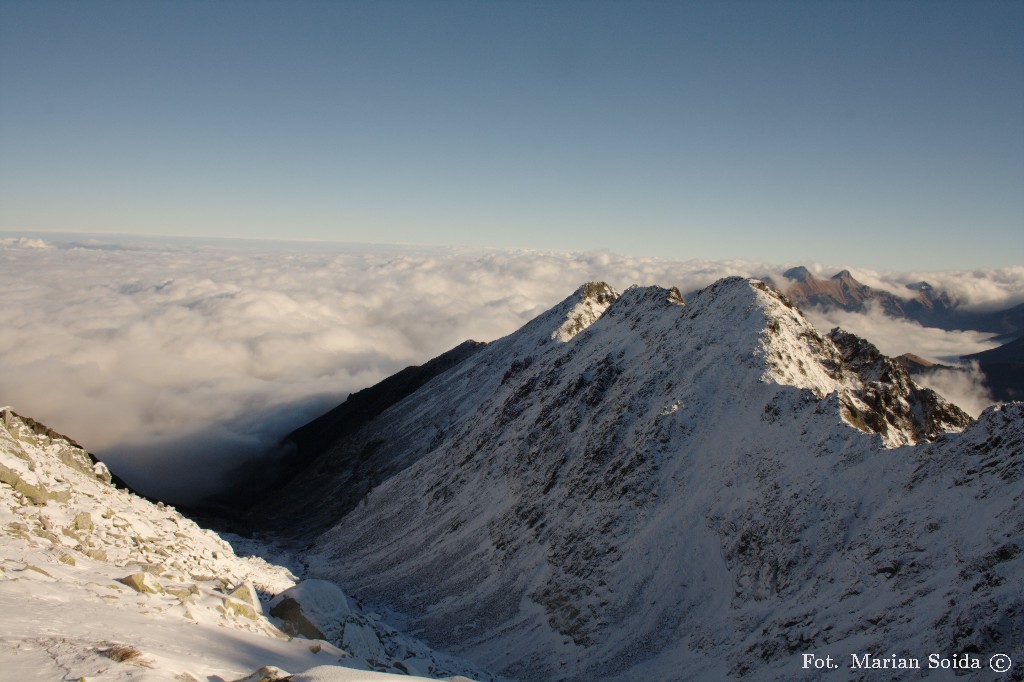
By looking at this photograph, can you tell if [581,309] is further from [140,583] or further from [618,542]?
[140,583]

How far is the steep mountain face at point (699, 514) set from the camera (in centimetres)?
3438

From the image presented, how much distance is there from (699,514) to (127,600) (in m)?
46.3

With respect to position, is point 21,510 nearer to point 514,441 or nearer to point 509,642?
point 509,642

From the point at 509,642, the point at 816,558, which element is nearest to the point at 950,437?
the point at 816,558

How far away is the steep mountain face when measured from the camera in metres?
34.4

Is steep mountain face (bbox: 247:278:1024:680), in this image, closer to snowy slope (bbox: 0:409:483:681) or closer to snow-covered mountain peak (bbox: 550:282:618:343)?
snow-covered mountain peak (bbox: 550:282:618:343)

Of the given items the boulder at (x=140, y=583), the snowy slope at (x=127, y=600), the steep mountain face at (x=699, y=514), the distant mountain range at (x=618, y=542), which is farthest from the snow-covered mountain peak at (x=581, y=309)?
the boulder at (x=140, y=583)

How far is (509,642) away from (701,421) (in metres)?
31.6

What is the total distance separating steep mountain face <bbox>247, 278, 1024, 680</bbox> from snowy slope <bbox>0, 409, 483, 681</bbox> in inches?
795

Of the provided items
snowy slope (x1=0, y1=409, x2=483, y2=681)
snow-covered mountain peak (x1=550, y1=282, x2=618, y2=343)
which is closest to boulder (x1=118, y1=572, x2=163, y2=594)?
snowy slope (x1=0, y1=409, x2=483, y2=681)

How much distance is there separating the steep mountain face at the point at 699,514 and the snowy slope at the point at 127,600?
20.2 m

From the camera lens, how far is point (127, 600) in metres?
21.0

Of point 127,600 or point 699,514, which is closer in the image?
point 127,600

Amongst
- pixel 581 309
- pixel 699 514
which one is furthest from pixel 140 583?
pixel 581 309
